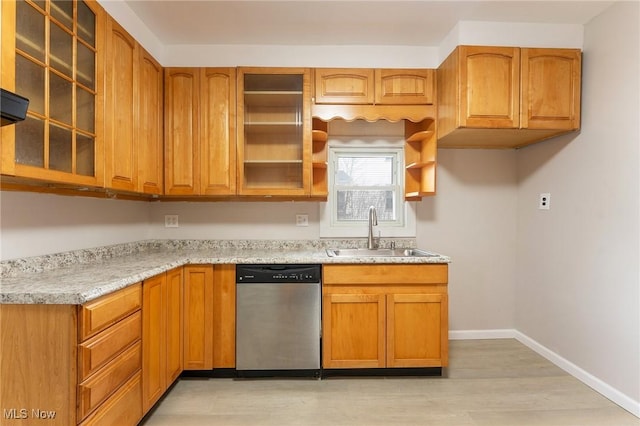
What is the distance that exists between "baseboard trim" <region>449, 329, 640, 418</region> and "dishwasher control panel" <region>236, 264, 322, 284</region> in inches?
66.0

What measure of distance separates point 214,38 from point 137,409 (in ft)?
8.66

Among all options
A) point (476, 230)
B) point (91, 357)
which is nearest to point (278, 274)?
point (91, 357)

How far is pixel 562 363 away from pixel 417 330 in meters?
1.23

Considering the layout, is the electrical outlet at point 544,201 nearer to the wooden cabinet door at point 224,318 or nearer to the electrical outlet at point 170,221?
the wooden cabinet door at point 224,318

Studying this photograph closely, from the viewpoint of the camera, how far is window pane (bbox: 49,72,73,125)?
1.52 meters

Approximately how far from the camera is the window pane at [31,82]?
1.39m

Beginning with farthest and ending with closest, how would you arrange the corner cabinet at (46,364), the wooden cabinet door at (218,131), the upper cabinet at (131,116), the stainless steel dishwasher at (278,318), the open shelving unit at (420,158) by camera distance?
1. the open shelving unit at (420,158)
2. the wooden cabinet door at (218,131)
3. the stainless steel dishwasher at (278,318)
4. the upper cabinet at (131,116)
5. the corner cabinet at (46,364)

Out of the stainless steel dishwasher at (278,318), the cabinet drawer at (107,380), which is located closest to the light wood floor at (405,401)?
the stainless steel dishwasher at (278,318)

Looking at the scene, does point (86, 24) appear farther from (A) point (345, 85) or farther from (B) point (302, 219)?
(B) point (302, 219)

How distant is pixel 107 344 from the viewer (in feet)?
4.90

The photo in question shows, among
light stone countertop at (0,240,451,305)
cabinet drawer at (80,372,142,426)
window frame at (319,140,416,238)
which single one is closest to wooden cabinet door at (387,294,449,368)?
light stone countertop at (0,240,451,305)

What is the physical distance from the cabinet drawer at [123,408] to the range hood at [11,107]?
1.20m

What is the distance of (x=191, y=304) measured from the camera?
239 cm

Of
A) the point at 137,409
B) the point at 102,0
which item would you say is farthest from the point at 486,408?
the point at 102,0
